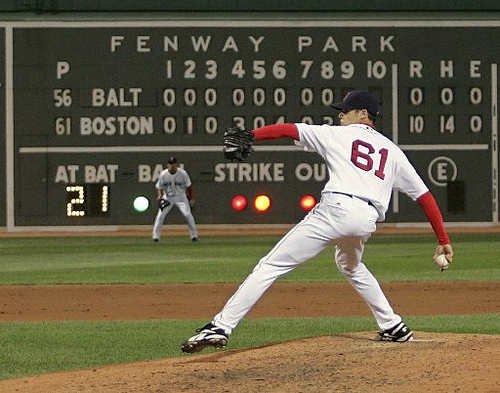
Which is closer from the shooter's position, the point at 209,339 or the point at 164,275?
the point at 209,339

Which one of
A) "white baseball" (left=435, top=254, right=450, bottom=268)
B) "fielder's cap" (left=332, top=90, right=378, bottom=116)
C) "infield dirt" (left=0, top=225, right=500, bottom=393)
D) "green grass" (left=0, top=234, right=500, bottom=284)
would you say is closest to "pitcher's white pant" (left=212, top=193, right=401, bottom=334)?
"infield dirt" (left=0, top=225, right=500, bottom=393)

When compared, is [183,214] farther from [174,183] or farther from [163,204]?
[174,183]

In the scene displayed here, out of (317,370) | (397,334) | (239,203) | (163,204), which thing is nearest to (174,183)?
(163,204)

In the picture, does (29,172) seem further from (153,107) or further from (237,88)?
(237,88)

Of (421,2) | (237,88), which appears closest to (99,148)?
(237,88)

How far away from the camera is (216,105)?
76.7 feet

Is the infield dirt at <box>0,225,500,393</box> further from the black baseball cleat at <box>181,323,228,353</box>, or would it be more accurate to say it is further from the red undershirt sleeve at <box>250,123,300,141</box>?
the red undershirt sleeve at <box>250,123,300,141</box>

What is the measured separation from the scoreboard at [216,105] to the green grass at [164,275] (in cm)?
A: 90

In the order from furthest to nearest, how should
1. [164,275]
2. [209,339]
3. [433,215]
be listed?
1. [164,275]
2. [433,215]
3. [209,339]

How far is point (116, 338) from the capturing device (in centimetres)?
932

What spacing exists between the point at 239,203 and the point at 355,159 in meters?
16.4

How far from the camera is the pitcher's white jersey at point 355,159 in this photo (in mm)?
7117

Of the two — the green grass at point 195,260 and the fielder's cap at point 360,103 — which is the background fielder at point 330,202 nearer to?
the fielder's cap at point 360,103

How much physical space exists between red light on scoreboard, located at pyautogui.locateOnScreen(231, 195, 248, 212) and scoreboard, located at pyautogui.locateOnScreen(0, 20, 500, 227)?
0.13 m
